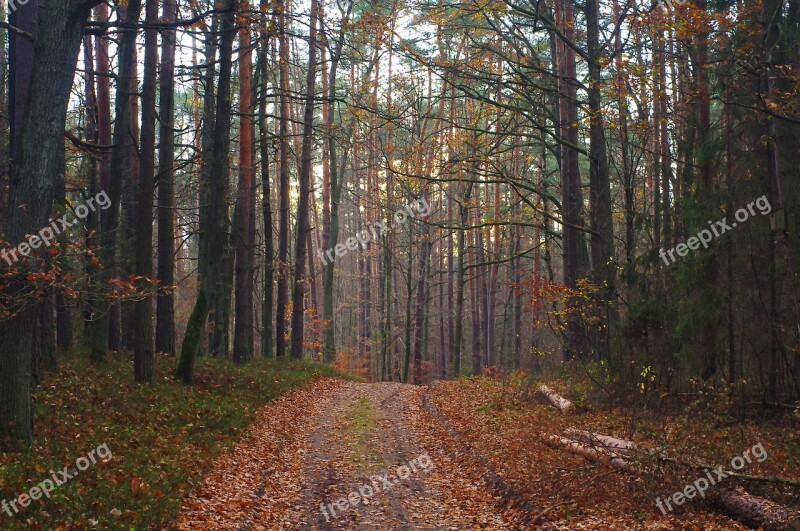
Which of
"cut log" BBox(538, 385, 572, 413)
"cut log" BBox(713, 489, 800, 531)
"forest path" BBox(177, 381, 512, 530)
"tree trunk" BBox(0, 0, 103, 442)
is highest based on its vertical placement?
"tree trunk" BBox(0, 0, 103, 442)

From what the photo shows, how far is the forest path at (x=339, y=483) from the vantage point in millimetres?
7934

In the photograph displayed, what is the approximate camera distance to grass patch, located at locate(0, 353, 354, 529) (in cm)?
659

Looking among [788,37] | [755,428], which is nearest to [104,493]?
[755,428]

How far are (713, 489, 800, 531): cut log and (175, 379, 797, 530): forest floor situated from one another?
0.53ft

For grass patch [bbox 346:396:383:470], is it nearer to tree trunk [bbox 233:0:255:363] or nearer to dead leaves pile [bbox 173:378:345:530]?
dead leaves pile [bbox 173:378:345:530]

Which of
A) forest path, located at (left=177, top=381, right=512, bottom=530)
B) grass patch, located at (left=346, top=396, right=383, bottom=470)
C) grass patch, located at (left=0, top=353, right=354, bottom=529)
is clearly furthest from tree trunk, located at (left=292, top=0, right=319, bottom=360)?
forest path, located at (left=177, top=381, right=512, bottom=530)

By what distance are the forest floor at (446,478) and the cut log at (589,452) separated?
14cm

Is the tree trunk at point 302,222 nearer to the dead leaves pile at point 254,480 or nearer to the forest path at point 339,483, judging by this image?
the forest path at point 339,483

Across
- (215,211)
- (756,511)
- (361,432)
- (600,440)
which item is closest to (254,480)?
(361,432)

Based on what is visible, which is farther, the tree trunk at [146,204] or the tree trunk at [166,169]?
the tree trunk at [166,169]

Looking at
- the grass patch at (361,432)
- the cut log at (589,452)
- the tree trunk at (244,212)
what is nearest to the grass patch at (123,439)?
the grass patch at (361,432)

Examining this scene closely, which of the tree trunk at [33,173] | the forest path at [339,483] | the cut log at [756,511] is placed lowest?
the forest path at [339,483]

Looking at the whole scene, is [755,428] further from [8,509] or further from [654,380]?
[8,509]

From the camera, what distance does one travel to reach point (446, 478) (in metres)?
10.1
